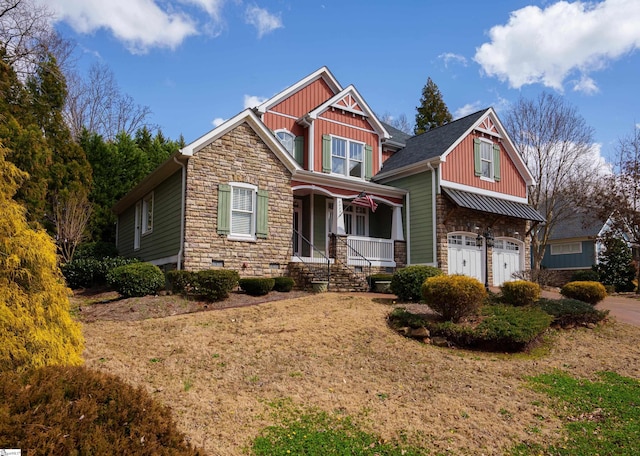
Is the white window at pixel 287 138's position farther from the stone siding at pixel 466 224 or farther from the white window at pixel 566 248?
the white window at pixel 566 248

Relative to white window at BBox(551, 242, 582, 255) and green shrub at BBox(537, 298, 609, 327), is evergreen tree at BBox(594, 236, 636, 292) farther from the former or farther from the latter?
green shrub at BBox(537, 298, 609, 327)

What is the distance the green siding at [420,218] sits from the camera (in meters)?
17.2

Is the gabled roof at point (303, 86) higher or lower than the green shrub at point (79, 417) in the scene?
higher

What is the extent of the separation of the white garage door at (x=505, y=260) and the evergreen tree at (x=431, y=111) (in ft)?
59.8

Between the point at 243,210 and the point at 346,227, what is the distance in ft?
19.2

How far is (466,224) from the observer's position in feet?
58.4

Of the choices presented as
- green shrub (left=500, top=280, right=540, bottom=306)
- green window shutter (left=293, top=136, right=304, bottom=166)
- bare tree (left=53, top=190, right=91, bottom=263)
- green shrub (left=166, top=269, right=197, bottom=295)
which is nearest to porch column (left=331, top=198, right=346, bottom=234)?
green window shutter (left=293, top=136, right=304, bottom=166)

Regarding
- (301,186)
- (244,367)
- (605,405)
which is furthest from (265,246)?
(605,405)

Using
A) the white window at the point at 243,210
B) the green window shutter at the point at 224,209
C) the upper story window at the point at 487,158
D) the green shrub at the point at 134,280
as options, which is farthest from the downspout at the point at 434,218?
the green shrub at the point at 134,280

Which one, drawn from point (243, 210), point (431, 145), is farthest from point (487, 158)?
point (243, 210)

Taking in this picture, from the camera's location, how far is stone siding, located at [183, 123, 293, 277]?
43.5ft

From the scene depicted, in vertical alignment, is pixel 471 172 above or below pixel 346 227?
above

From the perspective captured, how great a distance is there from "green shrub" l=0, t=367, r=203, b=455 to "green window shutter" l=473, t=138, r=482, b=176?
697 inches

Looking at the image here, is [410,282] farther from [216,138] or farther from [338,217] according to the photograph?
[216,138]
